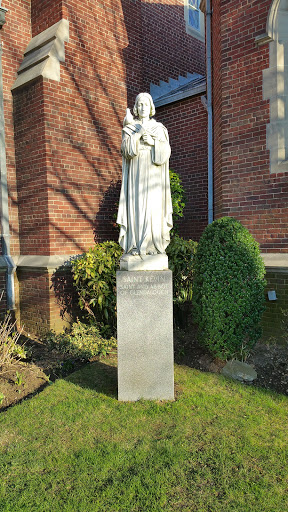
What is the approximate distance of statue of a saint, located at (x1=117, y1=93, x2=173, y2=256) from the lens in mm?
4293

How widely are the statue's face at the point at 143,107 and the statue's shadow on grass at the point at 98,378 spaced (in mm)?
3262

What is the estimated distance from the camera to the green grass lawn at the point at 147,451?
9.01 feet

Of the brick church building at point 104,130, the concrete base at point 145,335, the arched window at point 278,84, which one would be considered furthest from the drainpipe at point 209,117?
the concrete base at point 145,335

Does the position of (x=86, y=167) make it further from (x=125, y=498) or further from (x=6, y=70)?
(x=125, y=498)

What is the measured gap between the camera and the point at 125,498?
2.73m

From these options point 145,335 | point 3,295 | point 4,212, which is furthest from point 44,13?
point 145,335

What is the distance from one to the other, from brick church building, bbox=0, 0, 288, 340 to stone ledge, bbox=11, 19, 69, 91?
25 millimetres

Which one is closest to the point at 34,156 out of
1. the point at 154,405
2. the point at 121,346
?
the point at 121,346

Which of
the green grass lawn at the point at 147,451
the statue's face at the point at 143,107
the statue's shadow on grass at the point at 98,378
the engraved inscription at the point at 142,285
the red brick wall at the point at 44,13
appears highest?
the red brick wall at the point at 44,13

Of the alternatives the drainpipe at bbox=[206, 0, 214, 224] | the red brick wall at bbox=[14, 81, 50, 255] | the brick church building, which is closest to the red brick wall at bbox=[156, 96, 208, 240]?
the brick church building

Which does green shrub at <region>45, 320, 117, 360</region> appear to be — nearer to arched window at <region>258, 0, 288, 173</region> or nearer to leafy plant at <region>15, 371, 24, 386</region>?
leafy plant at <region>15, 371, 24, 386</region>

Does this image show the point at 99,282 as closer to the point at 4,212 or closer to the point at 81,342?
the point at 81,342

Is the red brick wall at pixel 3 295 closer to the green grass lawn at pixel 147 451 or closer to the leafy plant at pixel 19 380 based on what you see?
the leafy plant at pixel 19 380

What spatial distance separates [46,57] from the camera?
6.74 meters
